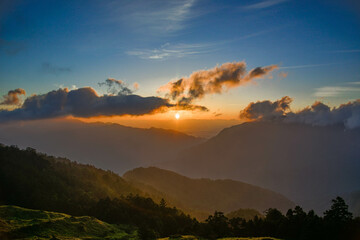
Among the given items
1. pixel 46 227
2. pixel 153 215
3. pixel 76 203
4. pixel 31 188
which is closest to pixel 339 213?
pixel 153 215

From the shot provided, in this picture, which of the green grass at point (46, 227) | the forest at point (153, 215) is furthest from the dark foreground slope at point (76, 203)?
the green grass at point (46, 227)

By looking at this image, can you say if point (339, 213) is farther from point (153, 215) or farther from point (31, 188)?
point (31, 188)

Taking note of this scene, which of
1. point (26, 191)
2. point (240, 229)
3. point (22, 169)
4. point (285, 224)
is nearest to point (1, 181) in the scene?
point (26, 191)

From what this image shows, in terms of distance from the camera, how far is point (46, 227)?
6131 cm

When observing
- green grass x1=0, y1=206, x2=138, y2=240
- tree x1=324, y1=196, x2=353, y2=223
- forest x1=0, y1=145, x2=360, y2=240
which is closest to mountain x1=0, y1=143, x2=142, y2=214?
forest x1=0, y1=145, x2=360, y2=240

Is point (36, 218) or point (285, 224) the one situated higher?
point (36, 218)

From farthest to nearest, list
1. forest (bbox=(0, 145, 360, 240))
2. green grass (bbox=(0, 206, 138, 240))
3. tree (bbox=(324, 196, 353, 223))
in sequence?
1. tree (bbox=(324, 196, 353, 223))
2. forest (bbox=(0, 145, 360, 240))
3. green grass (bbox=(0, 206, 138, 240))

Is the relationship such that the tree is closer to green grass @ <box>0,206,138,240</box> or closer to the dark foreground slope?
the dark foreground slope

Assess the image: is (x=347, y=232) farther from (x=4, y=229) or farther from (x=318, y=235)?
(x=4, y=229)

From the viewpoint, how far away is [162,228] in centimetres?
11450

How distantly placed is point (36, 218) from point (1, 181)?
94.0 metres

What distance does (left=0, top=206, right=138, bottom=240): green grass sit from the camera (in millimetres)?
56244

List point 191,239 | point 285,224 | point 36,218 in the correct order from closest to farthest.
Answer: point 191,239 < point 36,218 < point 285,224

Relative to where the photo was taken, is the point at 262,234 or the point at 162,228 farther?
the point at 162,228
